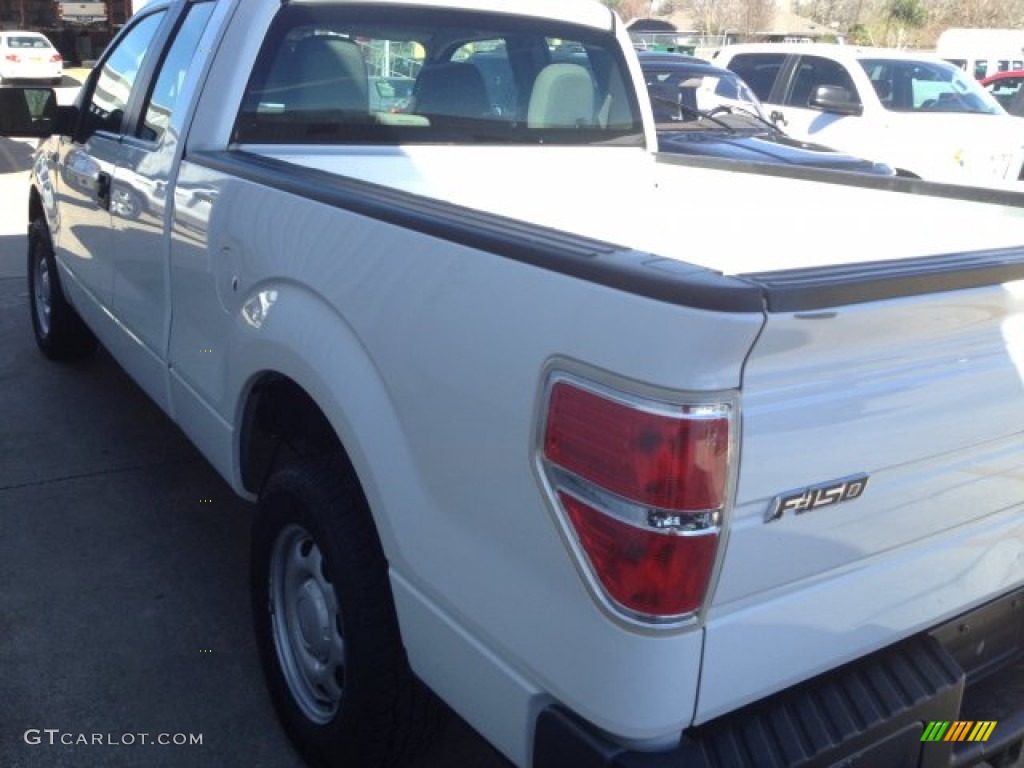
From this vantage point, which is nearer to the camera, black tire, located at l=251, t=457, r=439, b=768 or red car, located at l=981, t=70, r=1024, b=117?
black tire, located at l=251, t=457, r=439, b=768

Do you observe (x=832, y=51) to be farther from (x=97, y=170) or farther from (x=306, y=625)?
(x=306, y=625)

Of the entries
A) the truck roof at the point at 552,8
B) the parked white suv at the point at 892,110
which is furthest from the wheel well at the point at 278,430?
the parked white suv at the point at 892,110

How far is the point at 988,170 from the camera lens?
33.6ft

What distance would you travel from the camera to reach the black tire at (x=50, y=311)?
5566mm

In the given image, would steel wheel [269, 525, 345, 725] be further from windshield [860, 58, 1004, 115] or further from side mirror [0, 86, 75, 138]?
windshield [860, 58, 1004, 115]

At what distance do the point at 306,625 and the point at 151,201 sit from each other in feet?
5.36

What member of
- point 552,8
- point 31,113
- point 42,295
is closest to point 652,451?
point 552,8

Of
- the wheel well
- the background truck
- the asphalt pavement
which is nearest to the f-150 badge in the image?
the wheel well

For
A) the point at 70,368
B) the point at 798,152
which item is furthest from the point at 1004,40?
the point at 70,368

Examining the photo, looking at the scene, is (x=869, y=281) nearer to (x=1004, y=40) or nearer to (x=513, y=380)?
(x=513, y=380)

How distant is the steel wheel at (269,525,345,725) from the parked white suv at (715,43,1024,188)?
841 centimetres

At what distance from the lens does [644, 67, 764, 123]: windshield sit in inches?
359

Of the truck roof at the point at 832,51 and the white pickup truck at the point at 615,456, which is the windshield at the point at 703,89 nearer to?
the truck roof at the point at 832,51

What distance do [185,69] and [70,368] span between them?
9.36 feet
